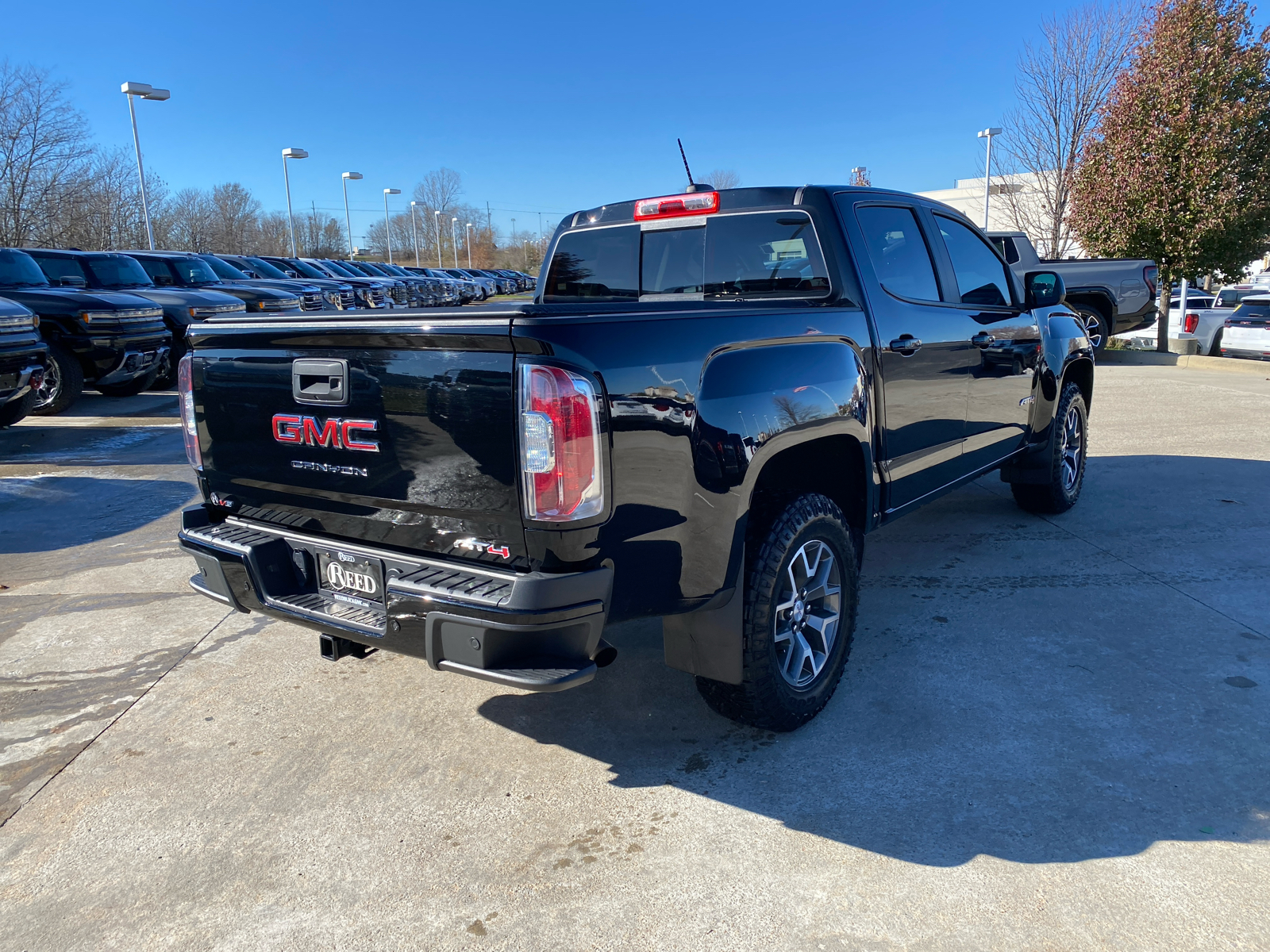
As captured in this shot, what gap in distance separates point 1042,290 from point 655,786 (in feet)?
12.4

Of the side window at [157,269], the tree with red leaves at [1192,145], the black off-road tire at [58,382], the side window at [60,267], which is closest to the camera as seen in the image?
the black off-road tire at [58,382]

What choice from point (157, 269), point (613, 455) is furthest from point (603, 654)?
point (157, 269)

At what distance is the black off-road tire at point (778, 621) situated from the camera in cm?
297

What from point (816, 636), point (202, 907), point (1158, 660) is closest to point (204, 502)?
point (202, 907)

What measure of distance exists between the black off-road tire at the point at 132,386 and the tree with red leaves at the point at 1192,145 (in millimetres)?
16620

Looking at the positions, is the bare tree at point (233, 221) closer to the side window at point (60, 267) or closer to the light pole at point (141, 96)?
the light pole at point (141, 96)

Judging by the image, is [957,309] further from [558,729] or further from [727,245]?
[558,729]

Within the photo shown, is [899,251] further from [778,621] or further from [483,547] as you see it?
[483,547]

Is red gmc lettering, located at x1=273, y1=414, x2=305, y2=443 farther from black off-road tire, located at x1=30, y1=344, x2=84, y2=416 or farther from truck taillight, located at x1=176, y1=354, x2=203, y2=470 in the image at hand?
black off-road tire, located at x1=30, y1=344, x2=84, y2=416

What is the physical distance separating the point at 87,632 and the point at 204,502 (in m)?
1.52

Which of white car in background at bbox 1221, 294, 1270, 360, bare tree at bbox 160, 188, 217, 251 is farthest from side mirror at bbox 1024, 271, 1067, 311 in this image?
bare tree at bbox 160, 188, 217, 251

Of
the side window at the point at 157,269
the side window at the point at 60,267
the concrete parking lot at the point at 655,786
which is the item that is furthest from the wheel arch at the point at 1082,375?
the side window at the point at 157,269

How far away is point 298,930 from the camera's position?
7.75ft

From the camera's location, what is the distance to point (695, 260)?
4094mm
